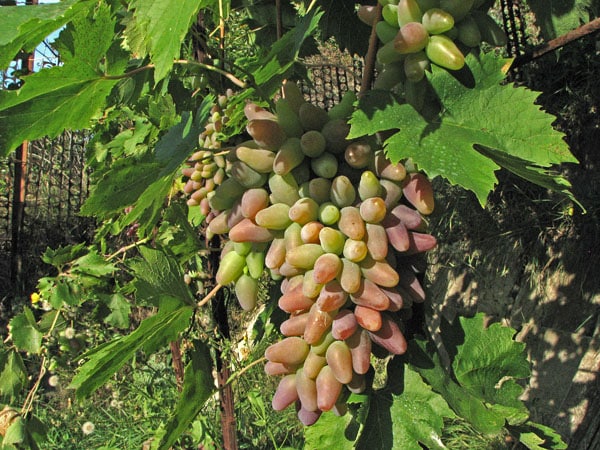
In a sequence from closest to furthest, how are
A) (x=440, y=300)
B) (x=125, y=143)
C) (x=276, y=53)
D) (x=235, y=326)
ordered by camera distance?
1. (x=276, y=53)
2. (x=125, y=143)
3. (x=440, y=300)
4. (x=235, y=326)

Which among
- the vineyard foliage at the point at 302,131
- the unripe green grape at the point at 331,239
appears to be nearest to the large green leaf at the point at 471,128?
the vineyard foliage at the point at 302,131

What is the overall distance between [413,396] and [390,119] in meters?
0.35

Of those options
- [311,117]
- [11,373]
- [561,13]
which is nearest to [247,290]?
[311,117]

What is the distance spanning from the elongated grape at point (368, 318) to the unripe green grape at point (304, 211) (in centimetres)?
11

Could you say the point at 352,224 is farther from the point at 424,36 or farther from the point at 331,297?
the point at 424,36

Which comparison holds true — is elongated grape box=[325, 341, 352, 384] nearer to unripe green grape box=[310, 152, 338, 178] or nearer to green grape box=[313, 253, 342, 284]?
green grape box=[313, 253, 342, 284]

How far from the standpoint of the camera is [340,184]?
63 centimetres

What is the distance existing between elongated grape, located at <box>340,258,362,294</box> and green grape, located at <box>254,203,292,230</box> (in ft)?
0.28

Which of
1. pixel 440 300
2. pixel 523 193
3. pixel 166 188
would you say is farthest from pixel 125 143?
pixel 440 300

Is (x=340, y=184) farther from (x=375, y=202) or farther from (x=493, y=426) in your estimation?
(x=493, y=426)

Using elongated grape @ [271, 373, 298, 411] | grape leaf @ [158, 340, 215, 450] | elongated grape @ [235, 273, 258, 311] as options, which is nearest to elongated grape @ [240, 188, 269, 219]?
elongated grape @ [235, 273, 258, 311]

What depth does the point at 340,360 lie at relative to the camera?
25.2 inches

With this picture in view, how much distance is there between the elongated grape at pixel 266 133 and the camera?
0.64 meters

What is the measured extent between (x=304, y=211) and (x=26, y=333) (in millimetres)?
1059
